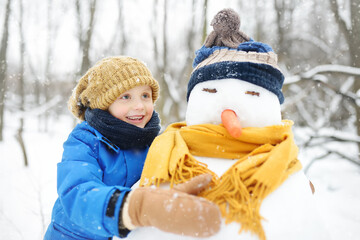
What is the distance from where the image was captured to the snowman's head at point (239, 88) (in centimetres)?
105

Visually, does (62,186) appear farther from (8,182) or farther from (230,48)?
(8,182)

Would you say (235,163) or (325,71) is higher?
(325,71)

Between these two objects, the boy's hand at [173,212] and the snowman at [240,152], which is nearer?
the boy's hand at [173,212]

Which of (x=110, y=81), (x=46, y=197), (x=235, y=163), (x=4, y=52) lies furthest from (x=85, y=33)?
(x=235, y=163)

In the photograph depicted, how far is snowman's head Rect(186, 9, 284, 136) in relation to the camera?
1.05 m

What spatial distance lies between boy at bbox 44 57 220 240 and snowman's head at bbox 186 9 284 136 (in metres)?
0.32

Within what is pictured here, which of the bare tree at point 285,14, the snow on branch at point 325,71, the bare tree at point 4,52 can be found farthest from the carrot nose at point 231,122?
the bare tree at point 4,52

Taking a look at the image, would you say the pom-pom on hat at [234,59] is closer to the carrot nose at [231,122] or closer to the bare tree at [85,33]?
the carrot nose at [231,122]

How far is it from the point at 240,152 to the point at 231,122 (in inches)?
5.8

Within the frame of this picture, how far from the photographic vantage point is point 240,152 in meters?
1.02

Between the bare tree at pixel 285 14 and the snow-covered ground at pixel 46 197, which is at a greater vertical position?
the bare tree at pixel 285 14

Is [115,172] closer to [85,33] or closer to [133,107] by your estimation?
[133,107]

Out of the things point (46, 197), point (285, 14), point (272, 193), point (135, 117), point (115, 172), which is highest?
point (285, 14)

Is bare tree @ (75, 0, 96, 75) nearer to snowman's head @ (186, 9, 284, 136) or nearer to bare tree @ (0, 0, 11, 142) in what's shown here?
bare tree @ (0, 0, 11, 142)
